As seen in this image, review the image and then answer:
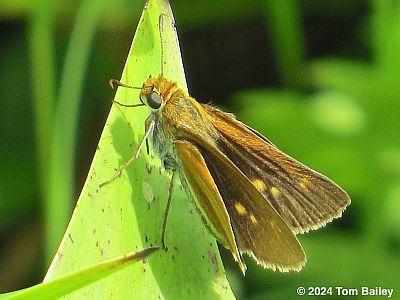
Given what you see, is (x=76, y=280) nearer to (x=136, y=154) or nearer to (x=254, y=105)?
(x=136, y=154)

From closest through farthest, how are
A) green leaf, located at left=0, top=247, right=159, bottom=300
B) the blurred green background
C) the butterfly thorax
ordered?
green leaf, located at left=0, top=247, right=159, bottom=300 < the butterfly thorax < the blurred green background

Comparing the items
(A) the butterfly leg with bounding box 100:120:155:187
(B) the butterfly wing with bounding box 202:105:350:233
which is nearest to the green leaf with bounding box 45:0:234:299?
(A) the butterfly leg with bounding box 100:120:155:187

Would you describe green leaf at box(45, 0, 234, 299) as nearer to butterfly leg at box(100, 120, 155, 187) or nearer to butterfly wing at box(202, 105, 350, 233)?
butterfly leg at box(100, 120, 155, 187)

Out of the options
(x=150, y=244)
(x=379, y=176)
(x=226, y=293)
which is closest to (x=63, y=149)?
(x=150, y=244)

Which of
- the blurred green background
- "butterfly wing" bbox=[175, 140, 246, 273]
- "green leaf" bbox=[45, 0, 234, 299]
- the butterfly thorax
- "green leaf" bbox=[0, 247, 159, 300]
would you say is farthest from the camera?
the blurred green background

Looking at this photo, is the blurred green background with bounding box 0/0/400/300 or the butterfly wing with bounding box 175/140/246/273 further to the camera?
the blurred green background with bounding box 0/0/400/300

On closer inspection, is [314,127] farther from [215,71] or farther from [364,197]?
[215,71]

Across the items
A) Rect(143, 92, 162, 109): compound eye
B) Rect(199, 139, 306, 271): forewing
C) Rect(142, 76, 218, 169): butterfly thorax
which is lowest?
Rect(199, 139, 306, 271): forewing
